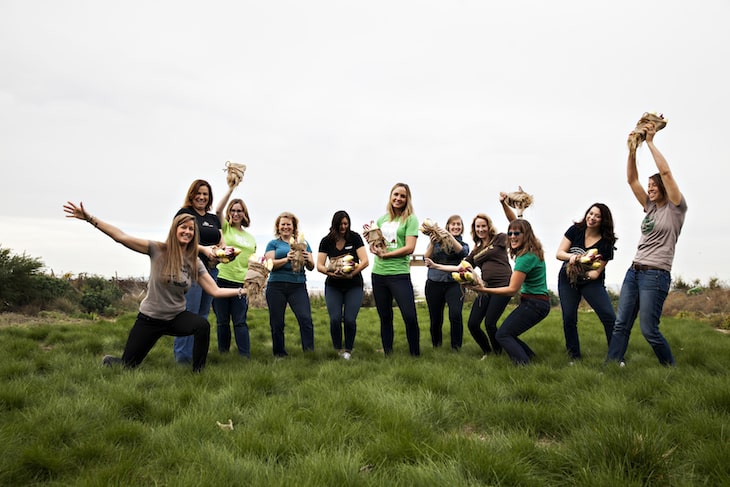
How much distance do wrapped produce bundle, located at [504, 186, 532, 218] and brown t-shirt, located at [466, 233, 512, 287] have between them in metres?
0.47

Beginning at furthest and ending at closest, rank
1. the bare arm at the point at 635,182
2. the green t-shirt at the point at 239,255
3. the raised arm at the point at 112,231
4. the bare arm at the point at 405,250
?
1. the green t-shirt at the point at 239,255
2. the bare arm at the point at 405,250
3. the bare arm at the point at 635,182
4. the raised arm at the point at 112,231

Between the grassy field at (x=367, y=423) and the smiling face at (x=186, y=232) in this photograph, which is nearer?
the grassy field at (x=367, y=423)

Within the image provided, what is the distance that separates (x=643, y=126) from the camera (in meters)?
5.13

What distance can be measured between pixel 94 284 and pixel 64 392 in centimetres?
1338

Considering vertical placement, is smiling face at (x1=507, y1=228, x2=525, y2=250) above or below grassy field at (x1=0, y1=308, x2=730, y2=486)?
above

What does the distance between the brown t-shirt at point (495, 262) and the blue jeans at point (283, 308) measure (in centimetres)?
248

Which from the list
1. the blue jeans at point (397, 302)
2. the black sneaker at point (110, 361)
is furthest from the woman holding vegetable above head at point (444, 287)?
the black sneaker at point (110, 361)

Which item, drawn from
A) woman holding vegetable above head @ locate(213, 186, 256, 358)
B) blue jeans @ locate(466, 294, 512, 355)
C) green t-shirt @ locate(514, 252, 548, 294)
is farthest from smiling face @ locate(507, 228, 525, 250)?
woman holding vegetable above head @ locate(213, 186, 256, 358)

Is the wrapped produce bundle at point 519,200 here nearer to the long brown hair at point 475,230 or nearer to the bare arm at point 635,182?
the long brown hair at point 475,230

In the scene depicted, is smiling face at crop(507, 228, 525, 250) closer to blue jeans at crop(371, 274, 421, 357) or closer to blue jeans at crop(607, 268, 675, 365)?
blue jeans at crop(607, 268, 675, 365)

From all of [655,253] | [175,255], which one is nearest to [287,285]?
→ [175,255]

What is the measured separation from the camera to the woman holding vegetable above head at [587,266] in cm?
573

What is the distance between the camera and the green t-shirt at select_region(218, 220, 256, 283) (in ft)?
21.1

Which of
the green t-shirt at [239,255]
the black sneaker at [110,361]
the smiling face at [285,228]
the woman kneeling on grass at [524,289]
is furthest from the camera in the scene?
the smiling face at [285,228]
